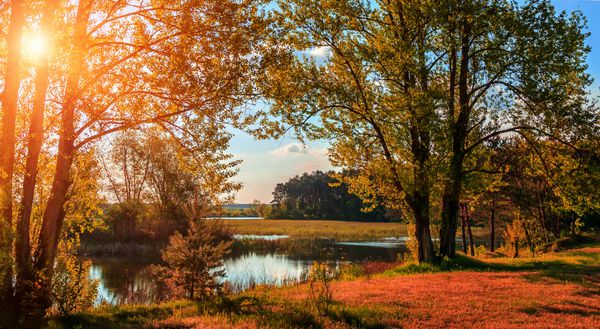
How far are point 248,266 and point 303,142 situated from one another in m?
13.1

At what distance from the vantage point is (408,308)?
1112cm

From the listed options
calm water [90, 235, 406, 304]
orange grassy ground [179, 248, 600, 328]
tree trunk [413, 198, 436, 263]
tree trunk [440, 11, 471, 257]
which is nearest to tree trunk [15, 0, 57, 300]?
calm water [90, 235, 406, 304]

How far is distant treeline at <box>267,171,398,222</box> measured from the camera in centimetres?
11450

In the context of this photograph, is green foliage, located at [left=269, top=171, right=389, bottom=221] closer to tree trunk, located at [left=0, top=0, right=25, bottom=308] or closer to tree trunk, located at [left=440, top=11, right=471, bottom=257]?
tree trunk, located at [left=440, top=11, right=471, bottom=257]

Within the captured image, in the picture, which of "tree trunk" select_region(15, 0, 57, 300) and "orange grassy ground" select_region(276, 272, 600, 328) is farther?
"tree trunk" select_region(15, 0, 57, 300)

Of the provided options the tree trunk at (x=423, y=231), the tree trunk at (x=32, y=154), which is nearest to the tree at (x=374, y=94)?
the tree trunk at (x=423, y=231)

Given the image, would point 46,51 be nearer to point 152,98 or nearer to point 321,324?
point 152,98

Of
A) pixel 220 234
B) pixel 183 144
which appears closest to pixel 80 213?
pixel 183 144

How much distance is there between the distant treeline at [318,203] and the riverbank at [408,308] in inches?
3588

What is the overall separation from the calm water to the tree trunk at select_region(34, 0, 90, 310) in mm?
5255

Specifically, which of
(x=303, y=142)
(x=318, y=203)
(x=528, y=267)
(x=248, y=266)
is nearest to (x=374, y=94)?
(x=303, y=142)

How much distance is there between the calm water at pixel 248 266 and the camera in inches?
830

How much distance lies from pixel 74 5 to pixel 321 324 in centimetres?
1167

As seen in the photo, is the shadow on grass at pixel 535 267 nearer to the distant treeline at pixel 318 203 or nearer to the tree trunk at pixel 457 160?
the tree trunk at pixel 457 160
